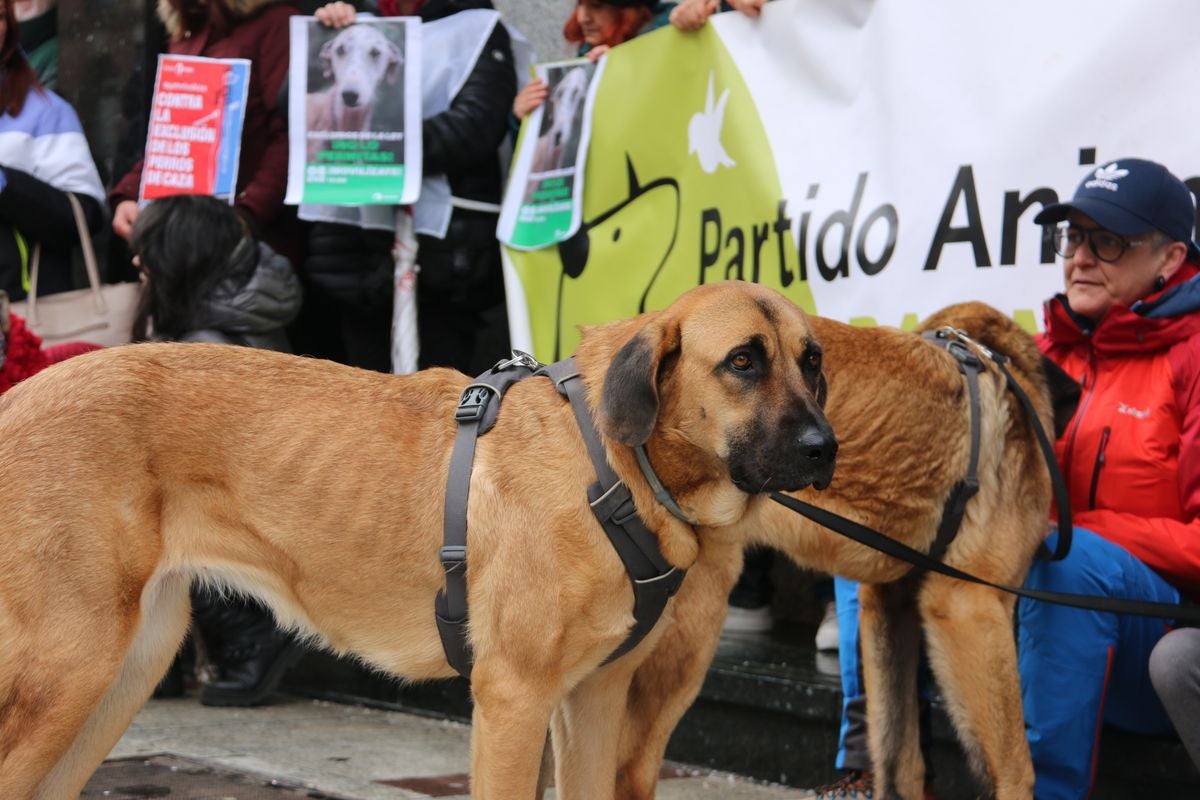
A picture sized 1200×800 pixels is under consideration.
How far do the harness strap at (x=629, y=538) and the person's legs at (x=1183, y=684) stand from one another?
4.61 ft

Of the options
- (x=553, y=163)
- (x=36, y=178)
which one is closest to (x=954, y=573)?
(x=553, y=163)

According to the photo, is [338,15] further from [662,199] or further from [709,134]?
[709,134]

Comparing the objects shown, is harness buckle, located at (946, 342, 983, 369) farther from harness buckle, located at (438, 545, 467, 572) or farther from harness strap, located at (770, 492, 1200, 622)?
harness buckle, located at (438, 545, 467, 572)

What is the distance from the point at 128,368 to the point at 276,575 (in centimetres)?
61

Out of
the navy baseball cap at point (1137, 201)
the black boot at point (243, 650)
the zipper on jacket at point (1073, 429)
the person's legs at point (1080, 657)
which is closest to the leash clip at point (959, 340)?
the zipper on jacket at point (1073, 429)

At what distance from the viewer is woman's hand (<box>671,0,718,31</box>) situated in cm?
560

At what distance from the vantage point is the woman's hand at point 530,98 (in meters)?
6.29

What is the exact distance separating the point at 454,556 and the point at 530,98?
3584 mm

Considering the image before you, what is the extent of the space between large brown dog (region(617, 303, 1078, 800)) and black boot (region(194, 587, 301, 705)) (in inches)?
108

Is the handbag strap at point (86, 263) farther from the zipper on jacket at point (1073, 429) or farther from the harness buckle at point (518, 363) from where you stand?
the zipper on jacket at point (1073, 429)

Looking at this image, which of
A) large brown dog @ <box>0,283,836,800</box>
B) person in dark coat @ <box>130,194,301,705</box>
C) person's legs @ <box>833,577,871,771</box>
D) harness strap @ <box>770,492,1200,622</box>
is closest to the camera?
large brown dog @ <box>0,283,836,800</box>

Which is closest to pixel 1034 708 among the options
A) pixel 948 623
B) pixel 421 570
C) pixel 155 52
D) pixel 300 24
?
pixel 948 623

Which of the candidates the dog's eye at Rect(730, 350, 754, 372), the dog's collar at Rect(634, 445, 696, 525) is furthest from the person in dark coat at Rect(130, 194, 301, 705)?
the dog's eye at Rect(730, 350, 754, 372)

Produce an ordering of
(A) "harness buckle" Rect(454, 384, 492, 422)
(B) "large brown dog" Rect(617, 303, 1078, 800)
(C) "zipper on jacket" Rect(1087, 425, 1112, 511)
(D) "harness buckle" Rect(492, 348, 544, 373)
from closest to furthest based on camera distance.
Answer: (A) "harness buckle" Rect(454, 384, 492, 422), (D) "harness buckle" Rect(492, 348, 544, 373), (B) "large brown dog" Rect(617, 303, 1078, 800), (C) "zipper on jacket" Rect(1087, 425, 1112, 511)
